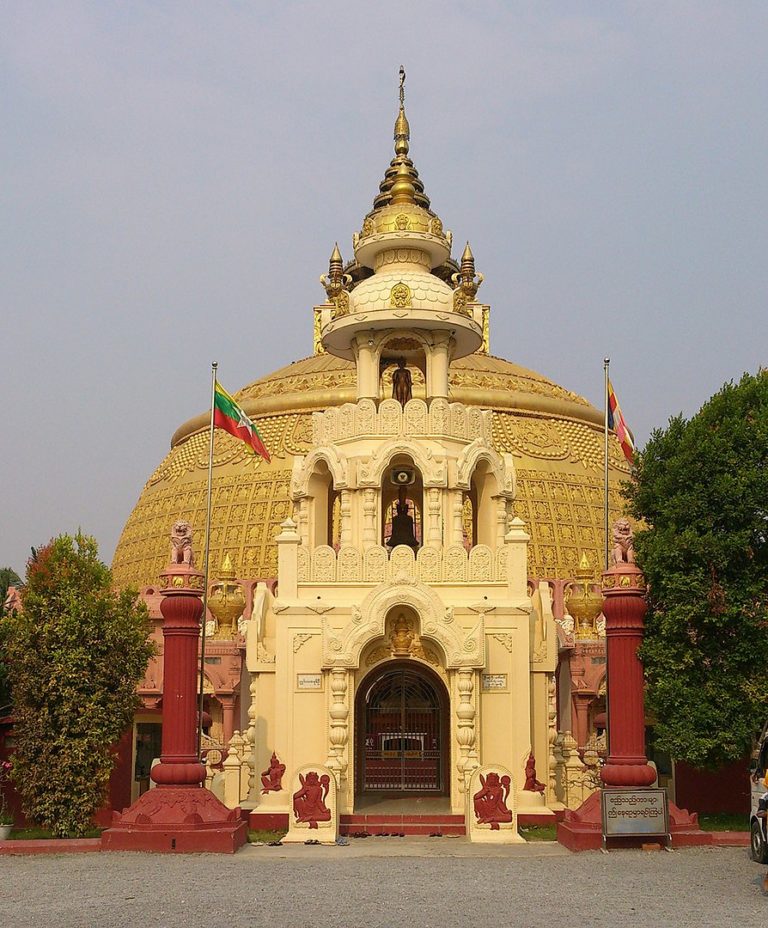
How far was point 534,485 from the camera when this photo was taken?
4816 cm

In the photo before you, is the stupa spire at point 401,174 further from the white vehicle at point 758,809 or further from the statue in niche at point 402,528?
the white vehicle at point 758,809

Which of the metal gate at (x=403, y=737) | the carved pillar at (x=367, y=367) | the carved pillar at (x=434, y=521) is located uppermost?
the carved pillar at (x=367, y=367)

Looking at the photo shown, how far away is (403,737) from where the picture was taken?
24.9 m

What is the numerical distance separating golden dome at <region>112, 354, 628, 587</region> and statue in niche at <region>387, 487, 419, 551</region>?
57.0 feet

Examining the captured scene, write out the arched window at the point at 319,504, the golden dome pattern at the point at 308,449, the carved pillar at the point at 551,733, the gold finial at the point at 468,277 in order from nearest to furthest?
the carved pillar at the point at 551,733, the arched window at the point at 319,504, the golden dome pattern at the point at 308,449, the gold finial at the point at 468,277

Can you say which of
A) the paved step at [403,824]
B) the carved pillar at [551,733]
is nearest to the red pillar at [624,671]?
the paved step at [403,824]

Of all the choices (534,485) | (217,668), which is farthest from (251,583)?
(534,485)

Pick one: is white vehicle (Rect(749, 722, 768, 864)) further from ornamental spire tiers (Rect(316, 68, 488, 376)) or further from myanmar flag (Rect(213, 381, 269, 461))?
myanmar flag (Rect(213, 381, 269, 461))

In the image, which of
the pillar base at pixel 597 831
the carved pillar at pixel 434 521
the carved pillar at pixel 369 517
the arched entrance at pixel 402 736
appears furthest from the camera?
the carved pillar at pixel 369 517

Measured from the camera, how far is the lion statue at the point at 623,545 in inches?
884

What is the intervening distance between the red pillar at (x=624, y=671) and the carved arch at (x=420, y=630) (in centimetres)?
279

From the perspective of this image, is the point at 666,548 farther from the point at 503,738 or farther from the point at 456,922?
the point at 456,922

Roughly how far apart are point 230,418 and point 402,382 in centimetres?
409

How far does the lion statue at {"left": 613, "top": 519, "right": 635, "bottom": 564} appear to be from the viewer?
2245 centimetres
